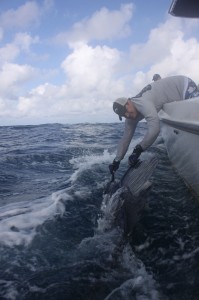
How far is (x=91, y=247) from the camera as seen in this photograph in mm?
2947

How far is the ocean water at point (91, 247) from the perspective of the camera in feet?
7.56

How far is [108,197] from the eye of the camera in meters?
4.07

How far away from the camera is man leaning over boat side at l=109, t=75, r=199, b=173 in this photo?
4.24m

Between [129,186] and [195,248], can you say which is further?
[129,186]

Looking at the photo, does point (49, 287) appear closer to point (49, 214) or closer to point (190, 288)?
point (190, 288)

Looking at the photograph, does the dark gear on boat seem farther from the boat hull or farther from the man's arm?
the boat hull

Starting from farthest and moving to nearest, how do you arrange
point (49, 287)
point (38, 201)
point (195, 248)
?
point (38, 201), point (195, 248), point (49, 287)

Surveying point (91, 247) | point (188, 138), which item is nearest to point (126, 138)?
point (188, 138)

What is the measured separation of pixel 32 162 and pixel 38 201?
354cm

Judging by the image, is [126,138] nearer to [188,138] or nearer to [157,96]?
[157,96]

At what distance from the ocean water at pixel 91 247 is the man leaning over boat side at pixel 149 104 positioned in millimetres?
710

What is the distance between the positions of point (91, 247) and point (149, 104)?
7.52 ft

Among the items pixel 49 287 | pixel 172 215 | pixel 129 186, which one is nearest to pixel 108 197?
pixel 129 186

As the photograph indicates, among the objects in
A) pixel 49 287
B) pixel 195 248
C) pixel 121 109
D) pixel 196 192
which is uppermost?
pixel 121 109
